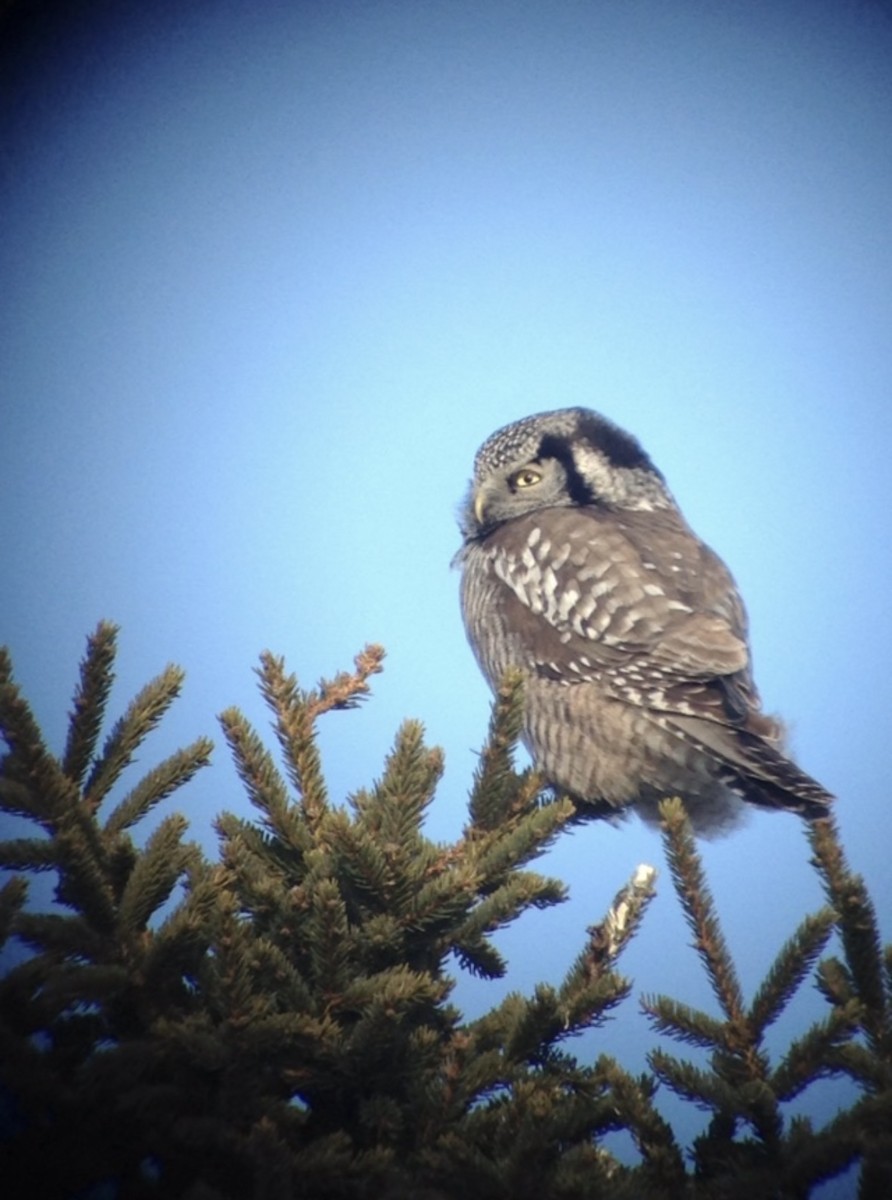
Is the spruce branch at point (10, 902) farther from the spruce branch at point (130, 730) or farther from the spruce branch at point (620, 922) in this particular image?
the spruce branch at point (620, 922)

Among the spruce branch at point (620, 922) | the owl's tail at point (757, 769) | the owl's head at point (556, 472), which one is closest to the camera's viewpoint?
the spruce branch at point (620, 922)

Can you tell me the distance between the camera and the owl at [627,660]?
3244mm

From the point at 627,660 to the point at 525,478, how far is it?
1.46 metres

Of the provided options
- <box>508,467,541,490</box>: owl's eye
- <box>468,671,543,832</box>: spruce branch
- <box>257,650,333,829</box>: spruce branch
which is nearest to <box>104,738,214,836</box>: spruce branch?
<box>257,650,333,829</box>: spruce branch

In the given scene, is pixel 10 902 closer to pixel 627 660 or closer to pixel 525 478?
pixel 627 660

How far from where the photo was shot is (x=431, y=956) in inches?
75.8

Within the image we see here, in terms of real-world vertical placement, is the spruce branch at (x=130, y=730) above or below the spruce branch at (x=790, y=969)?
above

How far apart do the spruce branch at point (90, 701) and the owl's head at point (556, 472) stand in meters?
2.91

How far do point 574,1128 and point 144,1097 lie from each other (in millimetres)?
691

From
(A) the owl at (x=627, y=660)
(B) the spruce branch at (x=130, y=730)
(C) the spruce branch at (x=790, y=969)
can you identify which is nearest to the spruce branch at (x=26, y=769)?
(B) the spruce branch at (x=130, y=730)

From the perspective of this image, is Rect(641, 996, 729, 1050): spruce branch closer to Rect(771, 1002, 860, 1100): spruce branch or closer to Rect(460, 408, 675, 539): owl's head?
Rect(771, 1002, 860, 1100): spruce branch

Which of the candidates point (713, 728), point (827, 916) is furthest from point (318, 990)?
point (713, 728)

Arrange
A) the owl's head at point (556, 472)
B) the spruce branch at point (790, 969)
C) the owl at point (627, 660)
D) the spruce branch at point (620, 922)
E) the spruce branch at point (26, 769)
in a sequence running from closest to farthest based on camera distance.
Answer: the spruce branch at point (26, 769) → the spruce branch at point (790, 969) → the spruce branch at point (620, 922) → the owl at point (627, 660) → the owl's head at point (556, 472)

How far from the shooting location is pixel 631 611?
11.8 ft
